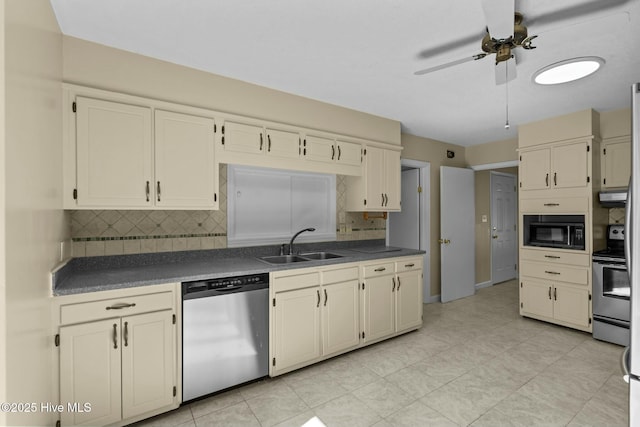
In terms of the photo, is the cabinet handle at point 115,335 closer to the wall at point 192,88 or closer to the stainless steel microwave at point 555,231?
the wall at point 192,88

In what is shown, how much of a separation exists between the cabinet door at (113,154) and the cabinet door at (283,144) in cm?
99

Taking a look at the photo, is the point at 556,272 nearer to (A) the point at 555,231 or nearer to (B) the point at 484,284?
(A) the point at 555,231

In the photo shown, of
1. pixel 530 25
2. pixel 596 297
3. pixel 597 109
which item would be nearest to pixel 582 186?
pixel 597 109

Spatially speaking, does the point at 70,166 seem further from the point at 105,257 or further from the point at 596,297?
the point at 596,297

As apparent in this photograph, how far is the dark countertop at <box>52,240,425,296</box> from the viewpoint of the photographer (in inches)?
75.1

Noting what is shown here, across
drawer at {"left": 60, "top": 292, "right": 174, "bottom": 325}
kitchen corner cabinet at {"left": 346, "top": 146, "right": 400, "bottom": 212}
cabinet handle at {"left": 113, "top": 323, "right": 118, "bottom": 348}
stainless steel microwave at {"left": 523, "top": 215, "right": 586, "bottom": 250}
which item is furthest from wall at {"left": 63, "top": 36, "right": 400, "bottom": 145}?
stainless steel microwave at {"left": 523, "top": 215, "right": 586, "bottom": 250}

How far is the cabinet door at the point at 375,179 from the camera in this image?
354 centimetres

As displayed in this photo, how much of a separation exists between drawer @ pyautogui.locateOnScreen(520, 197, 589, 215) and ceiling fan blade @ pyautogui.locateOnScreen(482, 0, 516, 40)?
276 cm

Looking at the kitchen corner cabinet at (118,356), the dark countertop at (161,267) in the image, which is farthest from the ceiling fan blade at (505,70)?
A: the kitchen corner cabinet at (118,356)

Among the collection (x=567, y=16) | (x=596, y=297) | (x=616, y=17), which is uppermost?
(x=616, y=17)

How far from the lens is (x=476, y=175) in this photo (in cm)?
563

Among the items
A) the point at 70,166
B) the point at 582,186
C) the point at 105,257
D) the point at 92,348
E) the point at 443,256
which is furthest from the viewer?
the point at 443,256

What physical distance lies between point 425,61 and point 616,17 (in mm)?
1136

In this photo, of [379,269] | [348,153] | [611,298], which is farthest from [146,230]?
[611,298]
